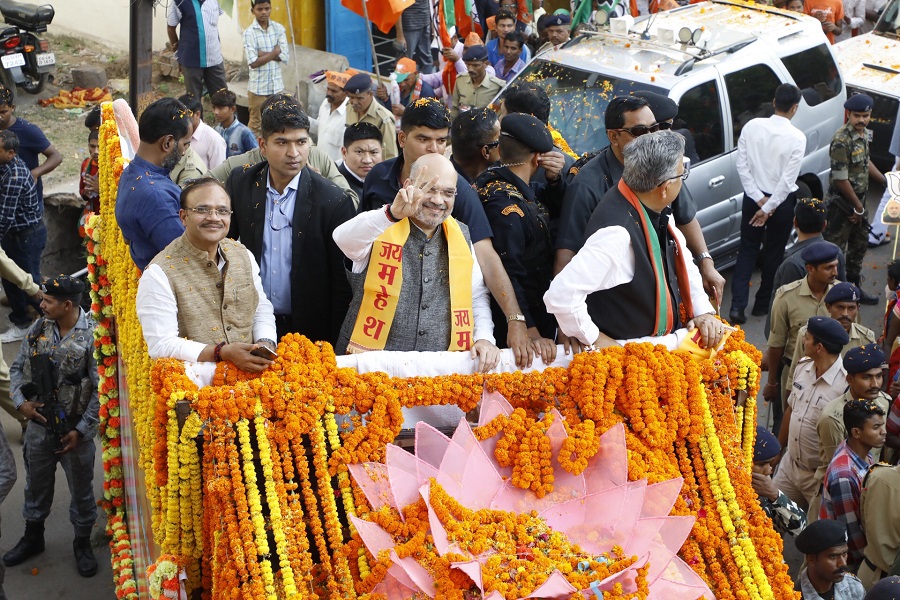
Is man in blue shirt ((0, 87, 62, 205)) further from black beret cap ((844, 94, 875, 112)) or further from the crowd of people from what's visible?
black beret cap ((844, 94, 875, 112))

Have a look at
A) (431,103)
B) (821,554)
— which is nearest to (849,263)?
(821,554)

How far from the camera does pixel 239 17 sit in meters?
12.4

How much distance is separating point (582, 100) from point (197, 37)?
13.9 feet

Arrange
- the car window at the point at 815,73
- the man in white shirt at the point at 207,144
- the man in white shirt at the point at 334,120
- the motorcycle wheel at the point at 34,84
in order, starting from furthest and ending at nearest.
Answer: the motorcycle wheel at the point at 34,84 < the car window at the point at 815,73 < the man in white shirt at the point at 334,120 < the man in white shirt at the point at 207,144

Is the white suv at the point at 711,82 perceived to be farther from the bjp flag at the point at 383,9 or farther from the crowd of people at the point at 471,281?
the bjp flag at the point at 383,9

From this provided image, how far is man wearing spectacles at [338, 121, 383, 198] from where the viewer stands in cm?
638

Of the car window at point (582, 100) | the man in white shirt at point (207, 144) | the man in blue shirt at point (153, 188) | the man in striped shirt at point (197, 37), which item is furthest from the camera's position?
the man in striped shirt at point (197, 37)

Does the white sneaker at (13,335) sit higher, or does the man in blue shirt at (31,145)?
the man in blue shirt at (31,145)

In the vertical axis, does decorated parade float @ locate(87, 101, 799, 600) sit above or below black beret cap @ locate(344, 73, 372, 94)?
above

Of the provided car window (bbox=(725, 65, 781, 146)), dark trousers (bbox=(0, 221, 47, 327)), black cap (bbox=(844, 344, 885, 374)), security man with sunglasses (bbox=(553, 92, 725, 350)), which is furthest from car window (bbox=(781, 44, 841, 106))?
dark trousers (bbox=(0, 221, 47, 327))

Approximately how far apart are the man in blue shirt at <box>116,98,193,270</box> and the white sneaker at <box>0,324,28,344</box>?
424 cm

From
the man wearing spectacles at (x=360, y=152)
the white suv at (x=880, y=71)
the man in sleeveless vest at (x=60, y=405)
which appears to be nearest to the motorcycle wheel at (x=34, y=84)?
the man in sleeveless vest at (x=60, y=405)

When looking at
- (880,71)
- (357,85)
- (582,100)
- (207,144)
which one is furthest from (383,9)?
(880,71)

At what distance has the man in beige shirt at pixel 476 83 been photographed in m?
9.76
